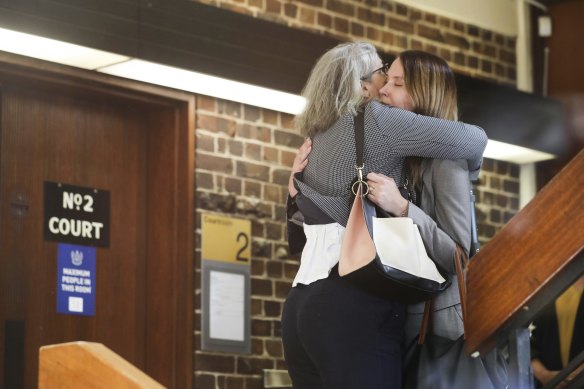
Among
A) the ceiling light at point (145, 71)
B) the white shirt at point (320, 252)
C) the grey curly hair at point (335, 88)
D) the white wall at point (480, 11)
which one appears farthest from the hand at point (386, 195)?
the white wall at point (480, 11)

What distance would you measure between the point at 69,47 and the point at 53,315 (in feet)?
3.75

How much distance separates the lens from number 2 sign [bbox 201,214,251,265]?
5.70m

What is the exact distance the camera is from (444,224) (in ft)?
11.0

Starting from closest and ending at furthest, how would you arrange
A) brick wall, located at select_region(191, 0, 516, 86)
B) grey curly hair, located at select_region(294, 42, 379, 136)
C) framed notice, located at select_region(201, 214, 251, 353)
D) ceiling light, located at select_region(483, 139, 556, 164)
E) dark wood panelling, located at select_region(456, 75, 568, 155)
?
1. grey curly hair, located at select_region(294, 42, 379, 136)
2. framed notice, located at select_region(201, 214, 251, 353)
3. brick wall, located at select_region(191, 0, 516, 86)
4. dark wood panelling, located at select_region(456, 75, 568, 155)
5. ceiling light, located at select_region(483, 139, 556, 164)

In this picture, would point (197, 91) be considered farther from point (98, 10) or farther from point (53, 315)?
point (53, 315)

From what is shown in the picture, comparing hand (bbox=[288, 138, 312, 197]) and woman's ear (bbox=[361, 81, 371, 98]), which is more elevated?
woman's ear (bbox=[361, 81, 371, 98])

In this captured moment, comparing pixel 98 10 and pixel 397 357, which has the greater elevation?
pixel 98 10

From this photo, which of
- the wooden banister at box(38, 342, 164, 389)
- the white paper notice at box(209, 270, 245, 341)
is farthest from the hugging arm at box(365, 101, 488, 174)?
the white paper notice at box(209, 270, 245, 341)

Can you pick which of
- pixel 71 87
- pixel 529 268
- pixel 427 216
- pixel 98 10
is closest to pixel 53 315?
pixel 71 87

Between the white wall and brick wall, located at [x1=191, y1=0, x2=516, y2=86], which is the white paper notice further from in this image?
the white wall

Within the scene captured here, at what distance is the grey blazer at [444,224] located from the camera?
3.25 m

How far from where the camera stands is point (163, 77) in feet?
18.0

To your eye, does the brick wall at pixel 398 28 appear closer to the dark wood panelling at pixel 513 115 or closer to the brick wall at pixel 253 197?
the dark wood panelling at pixel 513 115

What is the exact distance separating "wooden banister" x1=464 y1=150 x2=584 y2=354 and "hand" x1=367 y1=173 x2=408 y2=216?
3.43ft
